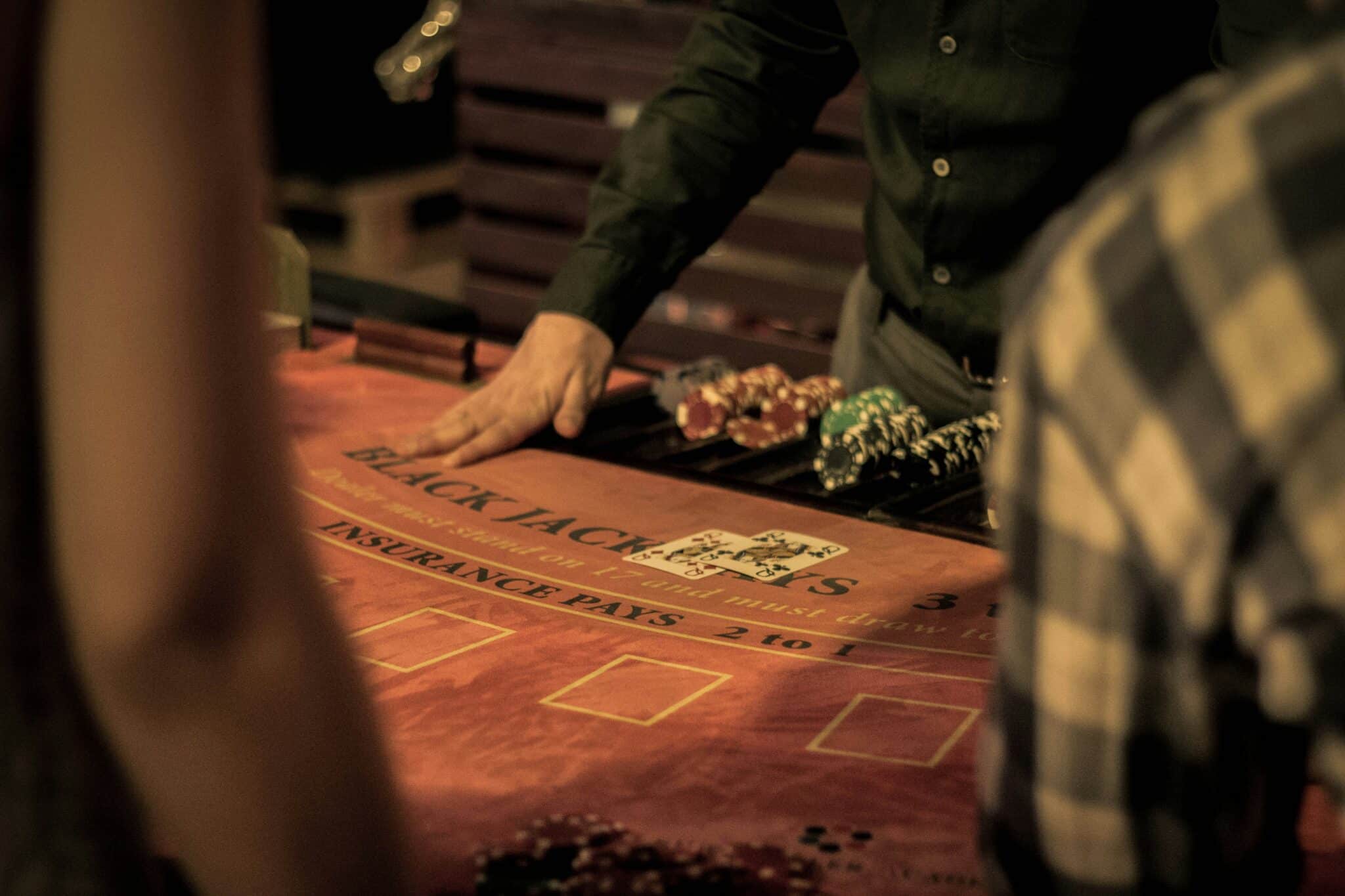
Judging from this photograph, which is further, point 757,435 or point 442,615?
point 757,435

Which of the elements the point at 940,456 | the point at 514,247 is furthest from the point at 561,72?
the point at 940,456

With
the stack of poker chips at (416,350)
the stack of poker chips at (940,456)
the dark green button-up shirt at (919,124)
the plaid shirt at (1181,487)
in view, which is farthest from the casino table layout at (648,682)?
the dark green button-up shirt at (919,124)

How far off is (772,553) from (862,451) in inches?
10.4

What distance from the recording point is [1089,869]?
612 mm

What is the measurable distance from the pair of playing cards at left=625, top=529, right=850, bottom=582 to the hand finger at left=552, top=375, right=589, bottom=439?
407mm

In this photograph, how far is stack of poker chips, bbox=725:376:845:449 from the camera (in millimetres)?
1992

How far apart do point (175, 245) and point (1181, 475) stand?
13.9 inches

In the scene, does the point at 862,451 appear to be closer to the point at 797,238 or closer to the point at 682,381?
the point at 682,381

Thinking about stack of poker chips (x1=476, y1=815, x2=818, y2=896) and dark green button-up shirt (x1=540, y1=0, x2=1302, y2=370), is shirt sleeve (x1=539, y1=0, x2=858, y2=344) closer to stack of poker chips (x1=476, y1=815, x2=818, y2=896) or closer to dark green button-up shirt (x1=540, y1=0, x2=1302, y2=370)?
dark green button-up shirt (x1=540, y1=0, x2=1302, y2=370)

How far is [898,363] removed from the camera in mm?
2262

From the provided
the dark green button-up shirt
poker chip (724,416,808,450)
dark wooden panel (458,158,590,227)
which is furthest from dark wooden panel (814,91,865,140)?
poker chip (724,416,808,450)

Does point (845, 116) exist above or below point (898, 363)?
above

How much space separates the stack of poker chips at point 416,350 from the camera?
2326mm

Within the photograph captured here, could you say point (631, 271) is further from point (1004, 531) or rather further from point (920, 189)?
point (1004, 531)
